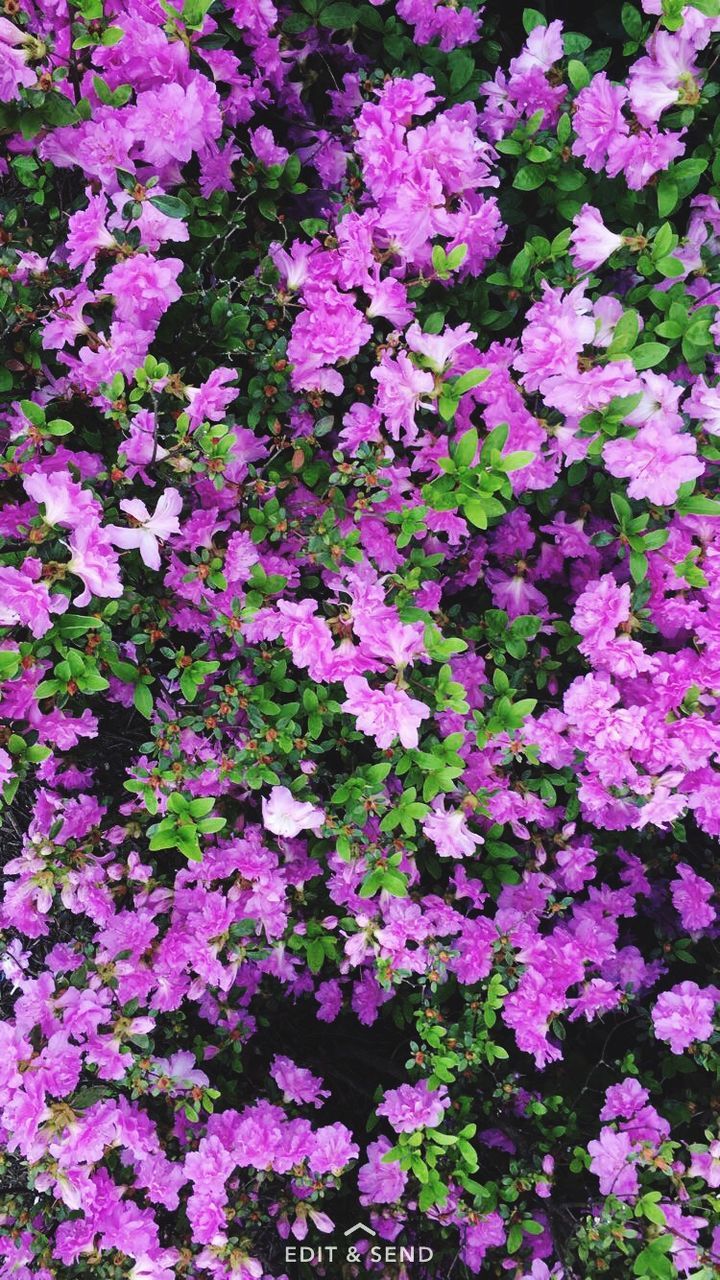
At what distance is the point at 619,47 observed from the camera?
230 cm

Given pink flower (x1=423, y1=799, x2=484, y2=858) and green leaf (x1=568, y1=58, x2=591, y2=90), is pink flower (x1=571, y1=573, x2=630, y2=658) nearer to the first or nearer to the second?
pink flower (x1=423, y1=799, x2=484, y2=858)

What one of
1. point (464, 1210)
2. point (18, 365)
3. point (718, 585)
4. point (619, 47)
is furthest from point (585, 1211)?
A: point (619, 47)

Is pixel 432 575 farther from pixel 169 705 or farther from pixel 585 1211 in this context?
pixel 585 1211

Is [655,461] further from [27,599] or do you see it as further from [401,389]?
[27,599]

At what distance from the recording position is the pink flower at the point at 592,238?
6.14 ft

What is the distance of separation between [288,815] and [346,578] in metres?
0.54

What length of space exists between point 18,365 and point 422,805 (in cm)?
130

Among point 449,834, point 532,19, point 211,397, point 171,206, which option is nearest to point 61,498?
point 211,397

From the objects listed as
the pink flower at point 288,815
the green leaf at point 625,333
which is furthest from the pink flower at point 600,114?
the pink flower at point 288,815

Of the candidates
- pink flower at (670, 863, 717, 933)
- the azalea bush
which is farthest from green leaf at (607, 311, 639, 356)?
pink flower at (670, 863, 717, 933)

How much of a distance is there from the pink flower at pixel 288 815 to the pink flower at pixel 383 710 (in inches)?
10.2

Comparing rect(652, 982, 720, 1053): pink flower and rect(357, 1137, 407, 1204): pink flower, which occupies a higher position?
rect(652, 982, 720, 1053): pink flower

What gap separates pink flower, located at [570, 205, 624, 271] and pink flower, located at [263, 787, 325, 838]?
52.3 inches

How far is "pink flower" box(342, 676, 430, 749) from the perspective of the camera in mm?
1792
